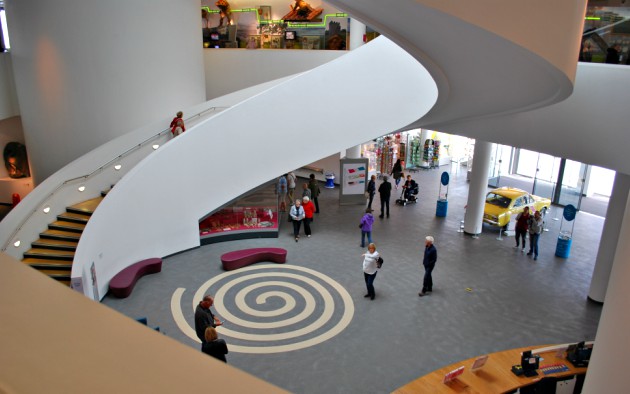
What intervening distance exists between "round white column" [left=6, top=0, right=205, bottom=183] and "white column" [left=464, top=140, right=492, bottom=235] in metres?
11.2

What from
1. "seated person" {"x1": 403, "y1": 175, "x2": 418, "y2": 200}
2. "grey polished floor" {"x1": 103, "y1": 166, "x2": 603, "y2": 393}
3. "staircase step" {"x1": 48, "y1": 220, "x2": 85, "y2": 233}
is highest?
"staircase step" {"x1": 48, "y1": 220, "x2": 85, "y2": 233}

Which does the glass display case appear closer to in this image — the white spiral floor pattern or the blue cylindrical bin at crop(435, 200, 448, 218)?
the white spiral floor pattern

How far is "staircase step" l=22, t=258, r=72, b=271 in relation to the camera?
1091 cm

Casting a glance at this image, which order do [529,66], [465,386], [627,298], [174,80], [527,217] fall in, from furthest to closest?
[174,80], [527,217], [465,386], [529,66], [627,298]

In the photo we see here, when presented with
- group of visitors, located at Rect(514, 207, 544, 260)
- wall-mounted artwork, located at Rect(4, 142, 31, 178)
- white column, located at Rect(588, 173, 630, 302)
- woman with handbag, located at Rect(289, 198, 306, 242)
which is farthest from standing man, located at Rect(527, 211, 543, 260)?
wall-mounted artwork, located at Rect(4, 142, 31, 178)

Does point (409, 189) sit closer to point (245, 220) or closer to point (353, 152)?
point (353, 152)

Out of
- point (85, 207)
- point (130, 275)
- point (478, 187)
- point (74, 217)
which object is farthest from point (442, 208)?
point (74, 217)

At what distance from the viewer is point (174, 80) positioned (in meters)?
17.5

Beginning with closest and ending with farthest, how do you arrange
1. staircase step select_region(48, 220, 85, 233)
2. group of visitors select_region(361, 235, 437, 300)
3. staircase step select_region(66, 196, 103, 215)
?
group of visitors select_region(361, 235, 437, 300) → staircase step select_region(48, 220, 85, 233) → staircase step select_region(66, 196, 103, 215)

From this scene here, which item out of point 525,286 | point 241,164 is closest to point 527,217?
point 525,286

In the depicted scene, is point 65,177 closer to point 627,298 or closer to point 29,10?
point 29,10

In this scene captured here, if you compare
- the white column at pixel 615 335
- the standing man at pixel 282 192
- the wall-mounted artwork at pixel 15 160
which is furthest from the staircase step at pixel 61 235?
the white column at pixel 615 335

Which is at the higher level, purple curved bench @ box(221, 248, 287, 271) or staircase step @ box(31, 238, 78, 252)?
staircase step @ box(31, 238, 78, 252)

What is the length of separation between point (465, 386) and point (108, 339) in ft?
22.8
